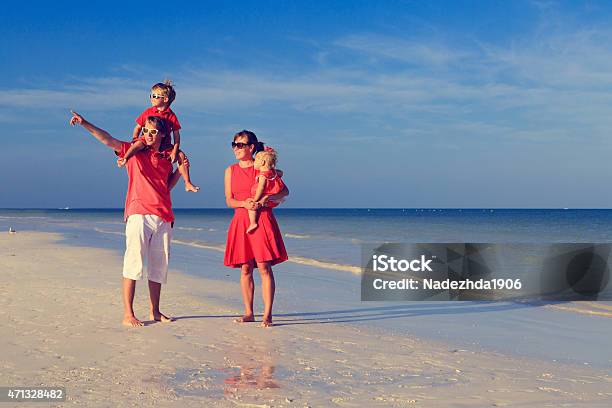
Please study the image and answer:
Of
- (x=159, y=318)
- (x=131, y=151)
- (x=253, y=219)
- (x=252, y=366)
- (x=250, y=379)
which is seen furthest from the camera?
(x=159, y=318)

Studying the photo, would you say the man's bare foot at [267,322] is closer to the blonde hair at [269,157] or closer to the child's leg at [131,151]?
the blonde hair at [269,157]

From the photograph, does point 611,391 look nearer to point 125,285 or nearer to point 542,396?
point 542,396

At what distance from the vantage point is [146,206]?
625 cm

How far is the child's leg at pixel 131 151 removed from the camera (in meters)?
6.19

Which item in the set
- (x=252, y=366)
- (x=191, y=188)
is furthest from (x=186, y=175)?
(x=252, y=366)

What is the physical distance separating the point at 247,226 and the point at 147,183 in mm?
999

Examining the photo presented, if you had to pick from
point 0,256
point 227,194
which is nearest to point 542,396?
point 227,194

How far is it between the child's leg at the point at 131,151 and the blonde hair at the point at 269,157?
1.07 metres

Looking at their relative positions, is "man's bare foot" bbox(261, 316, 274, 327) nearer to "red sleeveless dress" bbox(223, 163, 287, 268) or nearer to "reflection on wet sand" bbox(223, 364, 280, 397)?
"red sleeveless dress" bbox(223, 163, 287, 268)

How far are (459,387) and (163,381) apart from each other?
6.13ft

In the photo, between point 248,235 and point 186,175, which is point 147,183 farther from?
point 248,235

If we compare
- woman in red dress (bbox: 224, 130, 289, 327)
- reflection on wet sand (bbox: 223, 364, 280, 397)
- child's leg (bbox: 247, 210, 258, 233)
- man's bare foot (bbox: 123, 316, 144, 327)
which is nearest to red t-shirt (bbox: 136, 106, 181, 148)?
woman in red dress (bbox: 224, 130, 289, 327)

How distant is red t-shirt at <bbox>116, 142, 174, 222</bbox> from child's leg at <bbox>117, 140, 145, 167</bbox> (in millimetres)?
46

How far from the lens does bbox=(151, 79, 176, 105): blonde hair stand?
20.8 feet
